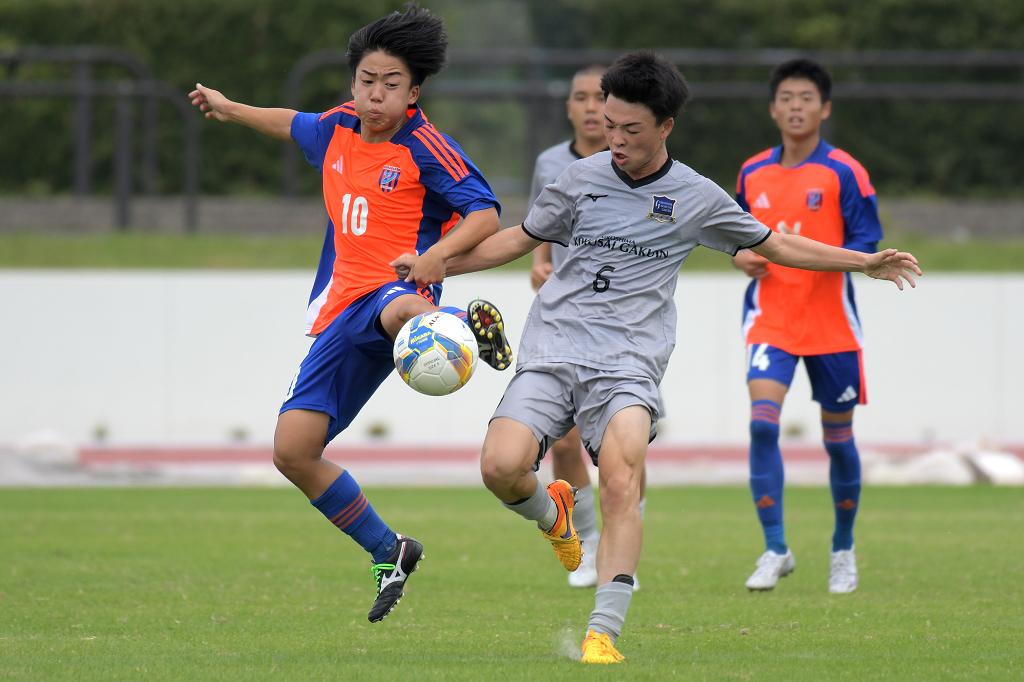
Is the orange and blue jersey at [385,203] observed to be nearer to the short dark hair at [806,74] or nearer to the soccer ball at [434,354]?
the soccer ball at [434,354]

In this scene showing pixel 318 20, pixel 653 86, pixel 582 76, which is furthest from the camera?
pixel 318 20

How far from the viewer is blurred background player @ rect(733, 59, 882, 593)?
814 cm

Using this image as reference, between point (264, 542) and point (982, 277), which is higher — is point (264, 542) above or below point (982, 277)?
below

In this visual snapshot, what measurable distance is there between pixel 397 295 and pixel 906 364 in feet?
44.6

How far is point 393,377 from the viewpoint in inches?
723

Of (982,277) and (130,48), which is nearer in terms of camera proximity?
(982,277)

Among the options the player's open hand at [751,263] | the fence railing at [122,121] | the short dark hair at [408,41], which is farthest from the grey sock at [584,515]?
the fence railing at [122,121]

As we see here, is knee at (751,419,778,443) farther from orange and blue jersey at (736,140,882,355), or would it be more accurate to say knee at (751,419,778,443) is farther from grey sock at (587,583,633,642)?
grey sock at (587,583,633,642)

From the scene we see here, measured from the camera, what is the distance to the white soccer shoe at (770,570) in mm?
7898

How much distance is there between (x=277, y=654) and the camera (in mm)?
5879

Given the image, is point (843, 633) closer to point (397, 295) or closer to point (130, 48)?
point (397, 295)

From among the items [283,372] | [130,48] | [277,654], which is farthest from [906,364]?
[277,654]

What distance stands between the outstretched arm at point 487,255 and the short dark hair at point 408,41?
0.84 m

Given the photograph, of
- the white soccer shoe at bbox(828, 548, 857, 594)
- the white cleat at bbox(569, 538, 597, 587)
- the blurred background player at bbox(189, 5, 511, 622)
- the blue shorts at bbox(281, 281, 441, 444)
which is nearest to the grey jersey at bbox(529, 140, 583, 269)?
the white cleat at bbox(569, 538, 597, 587)
